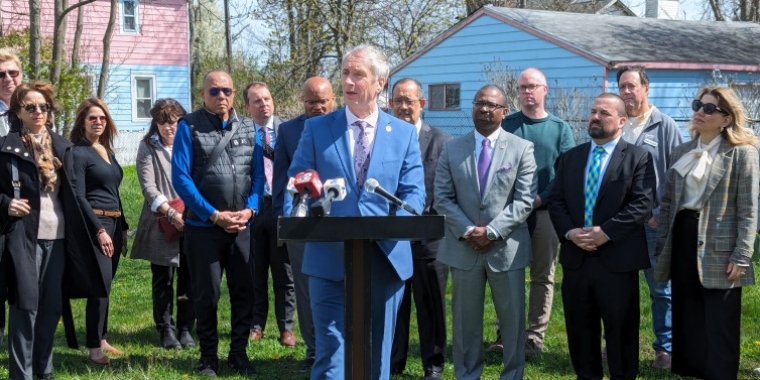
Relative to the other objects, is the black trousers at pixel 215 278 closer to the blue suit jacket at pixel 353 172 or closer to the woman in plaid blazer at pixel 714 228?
the blue suit jacket at pixel 353 172

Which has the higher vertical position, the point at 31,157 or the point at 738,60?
the point at 738,60

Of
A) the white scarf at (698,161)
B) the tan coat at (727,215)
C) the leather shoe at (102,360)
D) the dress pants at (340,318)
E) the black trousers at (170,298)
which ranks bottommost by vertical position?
the leather shoe at (102,360)

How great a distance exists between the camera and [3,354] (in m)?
7.35

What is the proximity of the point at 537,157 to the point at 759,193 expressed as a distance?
161cm

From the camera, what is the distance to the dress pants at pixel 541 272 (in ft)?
23.9

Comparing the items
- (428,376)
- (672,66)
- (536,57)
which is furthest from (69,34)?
(428,376)

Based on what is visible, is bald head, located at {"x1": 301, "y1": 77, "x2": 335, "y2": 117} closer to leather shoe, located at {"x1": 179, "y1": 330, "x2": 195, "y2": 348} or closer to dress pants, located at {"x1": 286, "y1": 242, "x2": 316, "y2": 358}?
dress pants, located at {"x1": 286, "y1": 242, "x2": 316, "y2": 358}

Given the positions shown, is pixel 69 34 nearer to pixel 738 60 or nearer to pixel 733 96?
pixel 738 60

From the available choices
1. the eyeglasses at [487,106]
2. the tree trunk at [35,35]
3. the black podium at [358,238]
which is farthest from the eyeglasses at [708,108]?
the tree trunk at [35,35]

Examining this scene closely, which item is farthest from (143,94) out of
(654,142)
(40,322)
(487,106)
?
(654,142)

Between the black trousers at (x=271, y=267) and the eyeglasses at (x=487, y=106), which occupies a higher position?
the eyeglasses at (x=487, y=106)

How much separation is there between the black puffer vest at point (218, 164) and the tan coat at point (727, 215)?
3.24m

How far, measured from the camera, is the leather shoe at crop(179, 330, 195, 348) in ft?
25.6

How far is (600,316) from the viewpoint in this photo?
6375mm
